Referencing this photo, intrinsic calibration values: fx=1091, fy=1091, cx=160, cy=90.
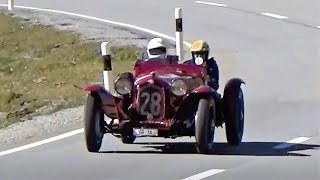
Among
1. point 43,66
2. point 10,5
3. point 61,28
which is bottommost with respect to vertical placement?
point 10,5

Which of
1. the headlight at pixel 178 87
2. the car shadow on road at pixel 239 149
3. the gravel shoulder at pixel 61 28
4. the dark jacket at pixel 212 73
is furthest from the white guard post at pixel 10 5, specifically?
the headlight at pixel 178 87

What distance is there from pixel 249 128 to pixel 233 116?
1.40 metres

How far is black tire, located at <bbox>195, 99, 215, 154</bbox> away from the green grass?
3.87m

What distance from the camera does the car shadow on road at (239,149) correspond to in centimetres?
1227

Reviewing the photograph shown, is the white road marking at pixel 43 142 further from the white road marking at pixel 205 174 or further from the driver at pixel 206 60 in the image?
the white road marking at pixel 205 174

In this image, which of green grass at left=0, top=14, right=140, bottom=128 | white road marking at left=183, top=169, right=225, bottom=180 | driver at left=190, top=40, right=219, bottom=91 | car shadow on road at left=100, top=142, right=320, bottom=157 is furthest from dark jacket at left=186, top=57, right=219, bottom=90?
green grass at left=0, top=14, right=140, bottom=128

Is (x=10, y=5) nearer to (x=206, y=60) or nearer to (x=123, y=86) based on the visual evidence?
(x=206, y=60)

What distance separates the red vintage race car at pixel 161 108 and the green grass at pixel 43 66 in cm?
294

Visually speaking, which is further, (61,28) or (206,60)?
(61,28)

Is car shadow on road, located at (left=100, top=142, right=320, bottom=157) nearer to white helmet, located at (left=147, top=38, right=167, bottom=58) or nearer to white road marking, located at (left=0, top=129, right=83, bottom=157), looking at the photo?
white helmet, located at (left=147, top=38, right=167, bottom=58)

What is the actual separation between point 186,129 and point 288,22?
14116 mm

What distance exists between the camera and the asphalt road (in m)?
11.4

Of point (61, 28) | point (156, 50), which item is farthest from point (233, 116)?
point (61, 28)

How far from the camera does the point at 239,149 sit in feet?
41.2
